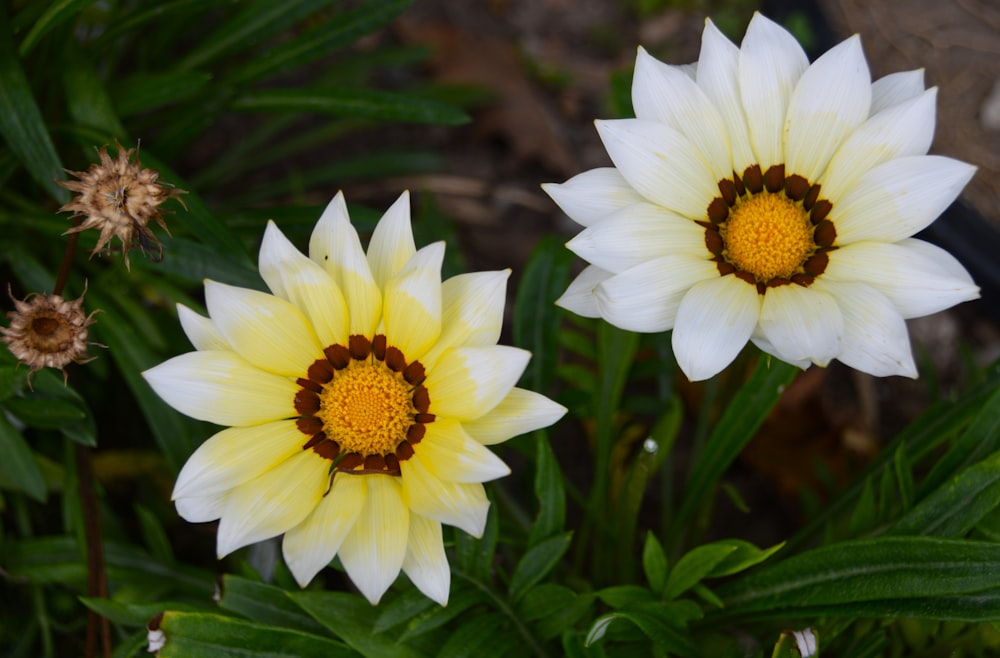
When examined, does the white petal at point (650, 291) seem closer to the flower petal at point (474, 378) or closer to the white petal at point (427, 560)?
the flower petal at point (474, 378)

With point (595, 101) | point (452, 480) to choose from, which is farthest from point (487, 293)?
point (595, 101)

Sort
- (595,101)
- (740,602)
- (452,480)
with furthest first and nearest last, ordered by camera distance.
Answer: (595,101)
(740,602)
(452,480)

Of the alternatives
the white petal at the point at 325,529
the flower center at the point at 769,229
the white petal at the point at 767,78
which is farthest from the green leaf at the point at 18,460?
the white petal at the point at 767,78

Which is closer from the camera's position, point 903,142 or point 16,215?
point 903,142

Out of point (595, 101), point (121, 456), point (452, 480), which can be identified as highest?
point (595, 101)

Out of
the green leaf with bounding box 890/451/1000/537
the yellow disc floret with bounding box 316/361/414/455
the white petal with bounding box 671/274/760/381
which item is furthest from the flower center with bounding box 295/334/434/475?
the green leaf with bounding box 890/451/1000/537

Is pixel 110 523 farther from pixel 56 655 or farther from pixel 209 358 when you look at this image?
pixel 209 358

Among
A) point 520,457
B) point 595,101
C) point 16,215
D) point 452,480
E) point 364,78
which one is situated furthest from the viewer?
point 595,101
